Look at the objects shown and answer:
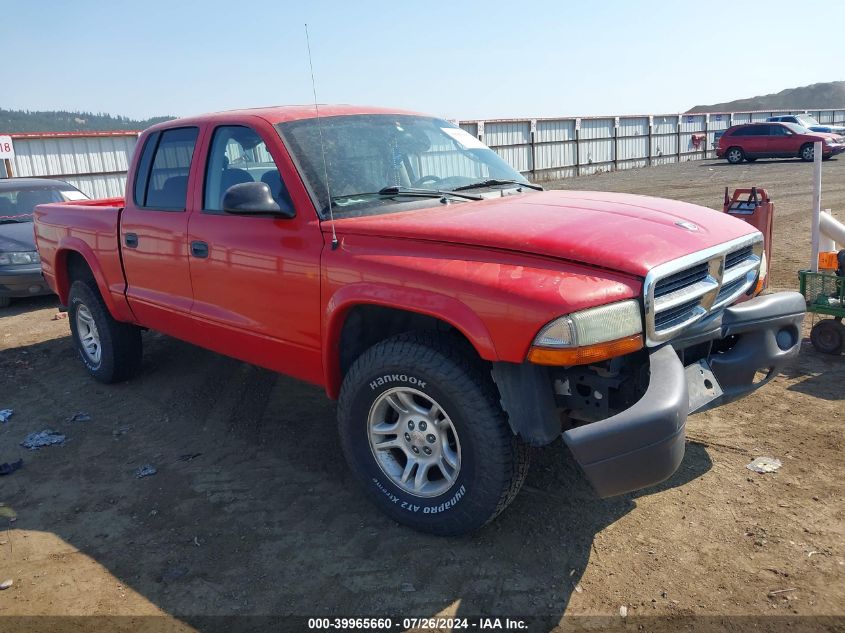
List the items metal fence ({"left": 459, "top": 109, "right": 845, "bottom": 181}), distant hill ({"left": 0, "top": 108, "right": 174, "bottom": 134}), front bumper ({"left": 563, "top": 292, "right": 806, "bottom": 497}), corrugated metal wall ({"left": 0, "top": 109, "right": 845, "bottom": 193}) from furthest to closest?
distant hill ({"left": 0, "top": 108, "right": 174, "bottom": 134}) < metal fence ({"left": 459, "top": 109, "right": 845, "bottom": 181}) < corrugated metal wall ({"left": 0, "top": 109, "right": 845, "bottom": 193}) < front bumper ({"left": 563, "top": 292, "right": 806, "bottom": 497})

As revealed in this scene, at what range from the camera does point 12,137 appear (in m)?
16.2

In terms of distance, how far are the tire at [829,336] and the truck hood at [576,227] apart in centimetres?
219

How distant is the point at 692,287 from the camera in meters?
3.14

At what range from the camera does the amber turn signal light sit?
2.75 meters

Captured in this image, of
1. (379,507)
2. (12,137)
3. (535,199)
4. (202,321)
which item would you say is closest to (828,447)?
(535,199)

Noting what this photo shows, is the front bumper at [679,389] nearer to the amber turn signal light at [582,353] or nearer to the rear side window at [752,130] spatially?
the amber turn signal light at [582,353]

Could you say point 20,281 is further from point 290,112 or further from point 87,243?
point 290,112

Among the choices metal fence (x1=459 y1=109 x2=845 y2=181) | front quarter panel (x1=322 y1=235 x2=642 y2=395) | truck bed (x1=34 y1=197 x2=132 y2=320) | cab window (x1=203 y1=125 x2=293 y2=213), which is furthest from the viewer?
metal fence (x1=459 y1=109 x2=845 y2=181)

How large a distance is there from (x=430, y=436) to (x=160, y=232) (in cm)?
246

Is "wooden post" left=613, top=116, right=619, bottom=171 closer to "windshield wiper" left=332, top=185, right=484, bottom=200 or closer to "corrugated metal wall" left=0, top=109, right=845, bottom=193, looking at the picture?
"corrugated metal wall" left=0, top=109, right=845, bottom=193

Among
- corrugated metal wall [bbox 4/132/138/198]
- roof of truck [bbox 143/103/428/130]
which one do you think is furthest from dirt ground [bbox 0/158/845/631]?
corrugated metal wall [bbox 4/132/138/198]

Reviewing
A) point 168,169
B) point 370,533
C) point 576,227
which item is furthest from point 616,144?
point 370,533

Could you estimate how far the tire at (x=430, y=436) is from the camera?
120 inches

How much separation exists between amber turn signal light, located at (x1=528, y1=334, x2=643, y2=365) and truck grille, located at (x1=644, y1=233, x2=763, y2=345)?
0.40 feet
